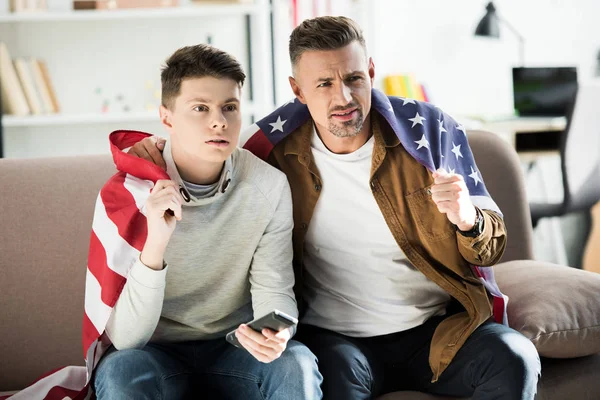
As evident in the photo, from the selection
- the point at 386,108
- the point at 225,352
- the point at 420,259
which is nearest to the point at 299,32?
the point at 386,108

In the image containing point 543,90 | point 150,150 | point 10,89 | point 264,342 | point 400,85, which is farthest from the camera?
point 400,85

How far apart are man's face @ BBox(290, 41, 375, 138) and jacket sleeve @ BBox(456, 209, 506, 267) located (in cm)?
35

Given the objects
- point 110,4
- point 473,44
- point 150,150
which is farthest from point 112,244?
point 473,44

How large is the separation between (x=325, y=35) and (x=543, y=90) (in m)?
2.99

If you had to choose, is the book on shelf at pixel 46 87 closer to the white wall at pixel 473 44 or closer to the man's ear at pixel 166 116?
the white wall at pixel 473 44

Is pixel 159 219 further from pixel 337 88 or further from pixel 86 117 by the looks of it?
pixel 86 117

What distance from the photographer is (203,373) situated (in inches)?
65.6

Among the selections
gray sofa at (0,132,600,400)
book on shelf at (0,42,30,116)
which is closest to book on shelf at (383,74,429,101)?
book on shelf at (0,42,30,116)

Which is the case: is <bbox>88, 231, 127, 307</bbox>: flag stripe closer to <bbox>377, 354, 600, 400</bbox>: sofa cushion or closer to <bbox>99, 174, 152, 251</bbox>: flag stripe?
<bbox>99, 174, 152, 251</bbox>: flag stripe

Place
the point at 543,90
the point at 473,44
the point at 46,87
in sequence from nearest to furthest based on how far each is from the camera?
the point at 46,87 → the point at 543,90 → the point at 473,44

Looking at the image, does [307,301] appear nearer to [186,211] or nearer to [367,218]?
[367,218]

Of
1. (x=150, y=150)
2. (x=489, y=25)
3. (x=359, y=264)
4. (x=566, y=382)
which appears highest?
(x=489, y=25)

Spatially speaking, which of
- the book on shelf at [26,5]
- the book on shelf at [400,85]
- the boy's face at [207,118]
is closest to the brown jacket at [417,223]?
the boy's face at [207,118]

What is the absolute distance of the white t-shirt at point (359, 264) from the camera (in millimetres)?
1771
